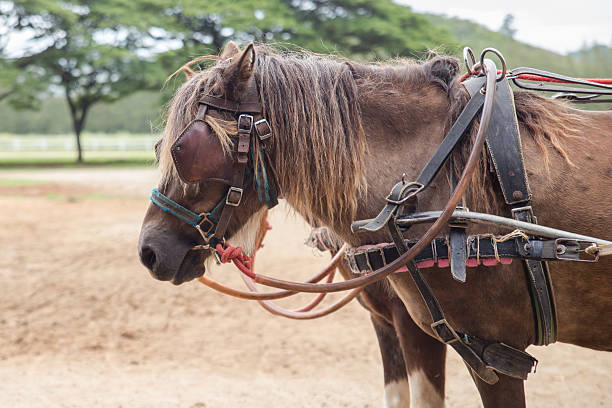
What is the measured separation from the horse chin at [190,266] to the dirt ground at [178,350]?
0.42 meters

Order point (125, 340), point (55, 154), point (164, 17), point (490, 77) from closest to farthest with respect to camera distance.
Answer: point (490, 77) < point (125, 340) < point (164, 17) < point (55, 154)

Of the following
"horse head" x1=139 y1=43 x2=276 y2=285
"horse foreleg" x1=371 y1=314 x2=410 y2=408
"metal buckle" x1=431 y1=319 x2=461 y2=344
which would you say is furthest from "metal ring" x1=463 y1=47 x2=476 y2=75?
"horse foreleg" x1=371 y1=314 x2=410 y2=408

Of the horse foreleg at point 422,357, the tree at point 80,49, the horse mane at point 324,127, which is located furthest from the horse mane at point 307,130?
the tree at point 80,49

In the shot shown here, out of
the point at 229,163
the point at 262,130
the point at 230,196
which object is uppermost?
the point at 262,130

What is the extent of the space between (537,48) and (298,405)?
44.0 ft

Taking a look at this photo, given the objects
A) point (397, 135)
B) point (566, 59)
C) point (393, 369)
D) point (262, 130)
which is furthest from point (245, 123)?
A: point (566, 59)

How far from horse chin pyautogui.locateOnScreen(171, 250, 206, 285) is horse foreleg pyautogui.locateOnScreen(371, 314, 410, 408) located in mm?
1219

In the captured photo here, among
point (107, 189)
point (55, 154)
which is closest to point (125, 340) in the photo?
point (107, 189)

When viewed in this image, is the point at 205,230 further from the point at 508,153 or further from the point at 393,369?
the point at 393,369

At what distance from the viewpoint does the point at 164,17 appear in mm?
18578

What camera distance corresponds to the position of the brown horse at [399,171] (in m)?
1.64

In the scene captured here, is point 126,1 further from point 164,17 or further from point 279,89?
point 279,89

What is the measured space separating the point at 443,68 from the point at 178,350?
3350mm

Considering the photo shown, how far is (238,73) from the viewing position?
162cm
